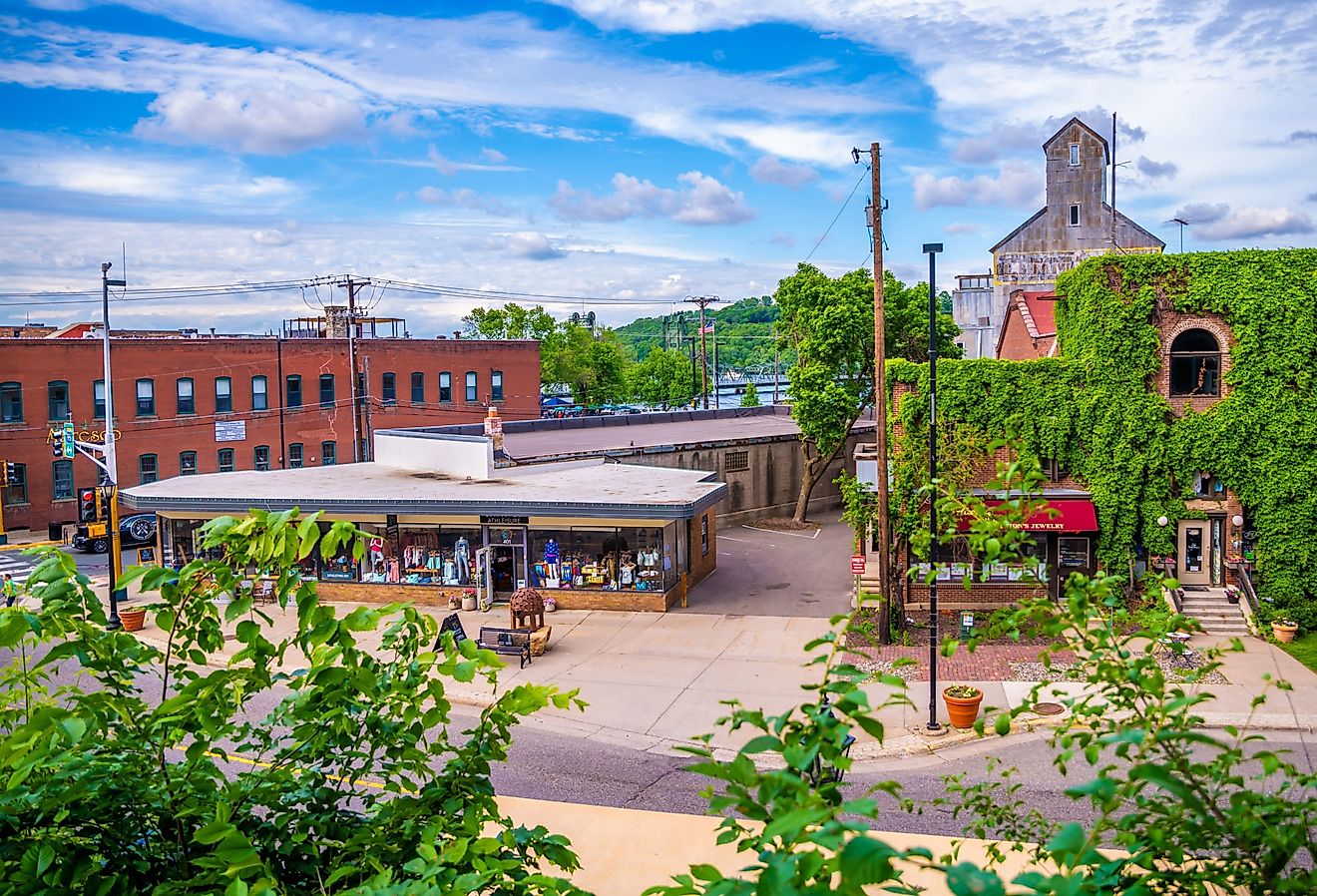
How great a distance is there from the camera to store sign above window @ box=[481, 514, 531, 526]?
94.1ft

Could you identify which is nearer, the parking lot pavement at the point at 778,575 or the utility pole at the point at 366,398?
the parking lot pavement at the point at 778,575

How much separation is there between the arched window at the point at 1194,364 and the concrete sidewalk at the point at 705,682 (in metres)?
6.53

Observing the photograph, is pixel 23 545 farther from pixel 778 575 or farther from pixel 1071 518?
pixel 1071 518

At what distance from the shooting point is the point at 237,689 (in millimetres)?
5336

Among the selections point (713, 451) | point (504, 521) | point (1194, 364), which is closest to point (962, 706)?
point (1194, 364)

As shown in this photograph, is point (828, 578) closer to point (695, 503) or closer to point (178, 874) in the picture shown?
point (695, 503)

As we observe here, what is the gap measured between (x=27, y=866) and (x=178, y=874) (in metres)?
0.74

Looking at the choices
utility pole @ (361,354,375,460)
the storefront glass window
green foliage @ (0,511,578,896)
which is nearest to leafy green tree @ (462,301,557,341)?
utility pole @ (361,354,375,460)

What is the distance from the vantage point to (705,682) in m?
22.0

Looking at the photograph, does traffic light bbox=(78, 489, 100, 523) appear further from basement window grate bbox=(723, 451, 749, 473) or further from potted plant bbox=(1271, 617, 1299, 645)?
potted plant bbox=(1271, 617, 1299, 645)

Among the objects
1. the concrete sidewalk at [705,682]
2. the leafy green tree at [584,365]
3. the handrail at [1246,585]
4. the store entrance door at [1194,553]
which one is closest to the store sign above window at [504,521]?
the concrete sidewalk at [705,682]

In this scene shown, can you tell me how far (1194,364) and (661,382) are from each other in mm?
68402

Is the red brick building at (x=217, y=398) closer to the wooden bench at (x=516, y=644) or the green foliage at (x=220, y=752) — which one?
the wooden bench at (x=516, y=644)

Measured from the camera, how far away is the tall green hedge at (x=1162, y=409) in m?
26.3
